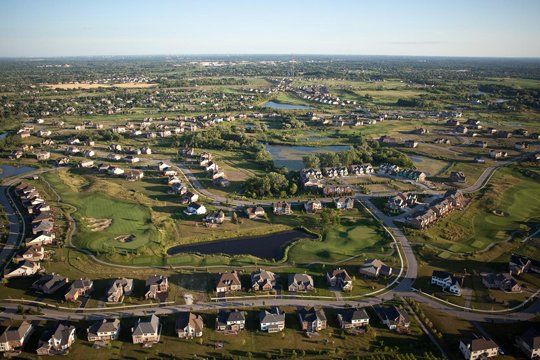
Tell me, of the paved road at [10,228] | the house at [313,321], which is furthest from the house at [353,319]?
the paved road at [10,228]

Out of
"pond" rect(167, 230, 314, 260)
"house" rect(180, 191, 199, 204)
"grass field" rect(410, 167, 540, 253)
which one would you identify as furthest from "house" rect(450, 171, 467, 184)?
"house" rect(180, 191, 199, 204)

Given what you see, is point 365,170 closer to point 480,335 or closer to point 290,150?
point 290,150

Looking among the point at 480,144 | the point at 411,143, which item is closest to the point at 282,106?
the point at 411,143

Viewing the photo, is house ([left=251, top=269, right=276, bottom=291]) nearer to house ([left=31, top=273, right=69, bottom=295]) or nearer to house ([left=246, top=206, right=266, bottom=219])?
house ([left=246, top=206, right=266, bottom=219])

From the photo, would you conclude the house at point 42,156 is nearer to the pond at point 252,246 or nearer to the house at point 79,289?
the pond at point 252,246

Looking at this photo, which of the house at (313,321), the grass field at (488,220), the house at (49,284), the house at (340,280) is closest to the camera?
the house at (313,321)

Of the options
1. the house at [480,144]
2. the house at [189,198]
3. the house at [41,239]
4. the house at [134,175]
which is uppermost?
the house at [480,144]

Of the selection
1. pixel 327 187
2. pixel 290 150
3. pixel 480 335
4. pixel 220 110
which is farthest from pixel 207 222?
pixel 220 110
